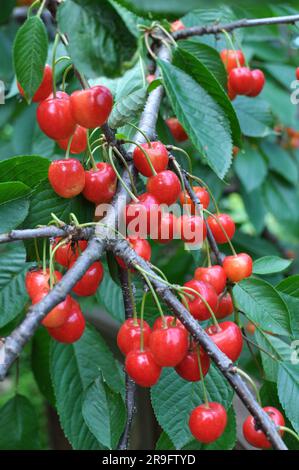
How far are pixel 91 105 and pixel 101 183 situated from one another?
6.1 inches

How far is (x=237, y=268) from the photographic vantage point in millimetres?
956

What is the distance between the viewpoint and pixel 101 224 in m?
0.76

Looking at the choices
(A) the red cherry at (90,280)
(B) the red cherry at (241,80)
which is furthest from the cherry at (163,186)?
(B) the red cherry at (241,80)

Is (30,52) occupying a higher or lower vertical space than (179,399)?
higher

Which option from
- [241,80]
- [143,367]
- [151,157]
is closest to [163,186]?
[151,157]

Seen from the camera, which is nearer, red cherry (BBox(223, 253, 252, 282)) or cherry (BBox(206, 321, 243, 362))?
cherry (BBox(206, 321, 243, 362))

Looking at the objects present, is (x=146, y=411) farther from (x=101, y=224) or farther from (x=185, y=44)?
(x=101, y=224)

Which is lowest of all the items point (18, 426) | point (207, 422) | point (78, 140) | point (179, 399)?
point (18, 426)

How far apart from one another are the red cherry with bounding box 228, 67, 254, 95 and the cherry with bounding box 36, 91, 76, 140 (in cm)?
52

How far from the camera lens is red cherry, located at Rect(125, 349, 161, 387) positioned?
75 cm

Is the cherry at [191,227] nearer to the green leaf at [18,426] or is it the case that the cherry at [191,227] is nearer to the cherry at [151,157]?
the cherry at [151,157]

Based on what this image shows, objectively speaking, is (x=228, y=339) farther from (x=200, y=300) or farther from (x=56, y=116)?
(x=56, y=116)

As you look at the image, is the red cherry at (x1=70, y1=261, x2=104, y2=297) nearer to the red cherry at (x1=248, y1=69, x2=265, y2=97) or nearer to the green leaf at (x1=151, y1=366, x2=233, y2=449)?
the green leaf at (x1=151, y1=366, x2=233, y2=449)

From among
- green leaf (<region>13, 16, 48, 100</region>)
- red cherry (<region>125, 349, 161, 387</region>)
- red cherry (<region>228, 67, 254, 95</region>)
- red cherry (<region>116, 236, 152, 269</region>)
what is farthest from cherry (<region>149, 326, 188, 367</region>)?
red cherry (<region>228, 67, 254, 95</region>)
